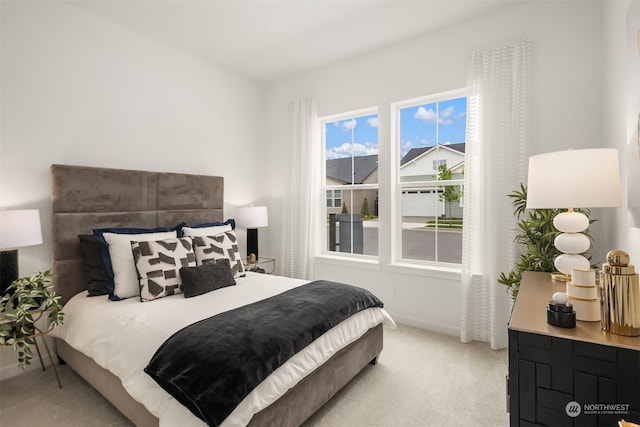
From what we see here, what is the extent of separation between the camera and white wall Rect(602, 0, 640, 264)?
150 cm

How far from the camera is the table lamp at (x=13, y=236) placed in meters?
2.08

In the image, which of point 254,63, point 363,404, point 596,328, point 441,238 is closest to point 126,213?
point 254,63

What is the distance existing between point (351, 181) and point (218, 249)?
6.15 feet

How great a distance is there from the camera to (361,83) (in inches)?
146

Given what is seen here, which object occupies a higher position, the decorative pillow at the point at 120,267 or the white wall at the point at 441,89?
the white wall at the point at 441,89

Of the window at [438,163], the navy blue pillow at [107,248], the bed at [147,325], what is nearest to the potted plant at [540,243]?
the window at [438,163]

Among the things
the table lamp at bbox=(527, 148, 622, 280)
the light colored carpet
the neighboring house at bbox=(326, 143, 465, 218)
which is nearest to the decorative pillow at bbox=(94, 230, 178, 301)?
the light colored carpet

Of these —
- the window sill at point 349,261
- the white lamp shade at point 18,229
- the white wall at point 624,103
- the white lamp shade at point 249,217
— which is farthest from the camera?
the white lamp shade at point 249,217

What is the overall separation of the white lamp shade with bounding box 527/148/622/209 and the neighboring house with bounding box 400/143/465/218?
1760 mm

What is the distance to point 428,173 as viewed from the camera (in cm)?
347

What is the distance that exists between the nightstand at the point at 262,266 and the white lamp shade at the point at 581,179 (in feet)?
9.85

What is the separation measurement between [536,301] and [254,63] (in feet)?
12.1

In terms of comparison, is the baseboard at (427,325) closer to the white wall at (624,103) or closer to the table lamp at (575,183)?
the white wall at (624,103)

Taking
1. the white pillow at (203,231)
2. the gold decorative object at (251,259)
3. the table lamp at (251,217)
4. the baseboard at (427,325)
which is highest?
the table lamp at (251,217)
